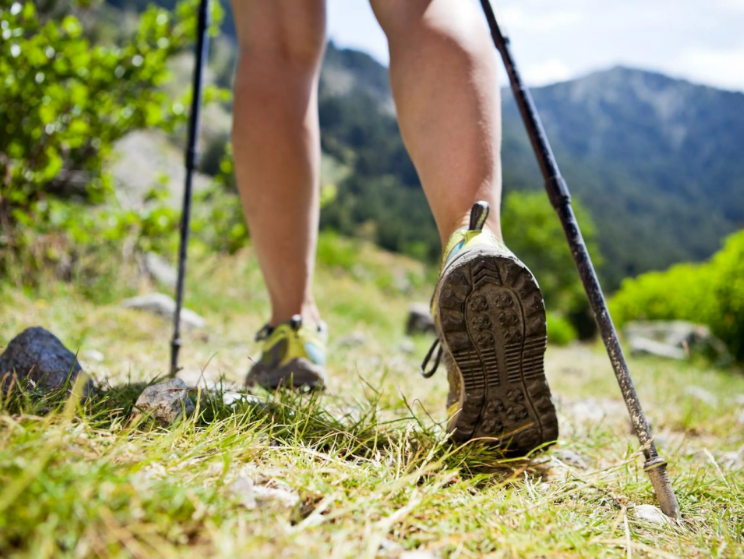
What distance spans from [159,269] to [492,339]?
270 centimetres

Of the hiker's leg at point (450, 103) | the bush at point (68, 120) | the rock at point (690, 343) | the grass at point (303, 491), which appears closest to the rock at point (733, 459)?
the grass at point (303, 491)

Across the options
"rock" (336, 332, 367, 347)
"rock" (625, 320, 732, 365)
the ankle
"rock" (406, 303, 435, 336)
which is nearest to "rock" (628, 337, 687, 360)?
"rock" (625, 320, 732, 365)

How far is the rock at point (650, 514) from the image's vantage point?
0.69 meters

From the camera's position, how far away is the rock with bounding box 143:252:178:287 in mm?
2971

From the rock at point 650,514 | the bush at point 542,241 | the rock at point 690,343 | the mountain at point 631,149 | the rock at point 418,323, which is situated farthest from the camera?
the mountain at point 631,149

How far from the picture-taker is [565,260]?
20.8 m

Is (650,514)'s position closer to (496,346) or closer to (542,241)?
(496,346)

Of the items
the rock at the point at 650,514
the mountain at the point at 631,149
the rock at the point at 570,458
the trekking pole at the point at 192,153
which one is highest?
the mountain at the point at 631,149

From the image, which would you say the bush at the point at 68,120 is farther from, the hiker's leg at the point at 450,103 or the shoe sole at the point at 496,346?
the shoe sole at the point at 496,346

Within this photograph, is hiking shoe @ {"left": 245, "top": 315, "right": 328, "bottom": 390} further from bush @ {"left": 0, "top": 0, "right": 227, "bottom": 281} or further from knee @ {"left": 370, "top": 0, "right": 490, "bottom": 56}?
bush @ {"left": 0, "top": 0, "right": 227, "bottom": 281}

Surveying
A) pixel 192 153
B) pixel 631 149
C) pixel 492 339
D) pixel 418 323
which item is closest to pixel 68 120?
pixel 192 153

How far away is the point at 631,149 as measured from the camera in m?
89.1

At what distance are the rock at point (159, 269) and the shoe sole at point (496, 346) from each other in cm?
241

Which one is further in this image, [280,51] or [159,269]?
[159,269]
